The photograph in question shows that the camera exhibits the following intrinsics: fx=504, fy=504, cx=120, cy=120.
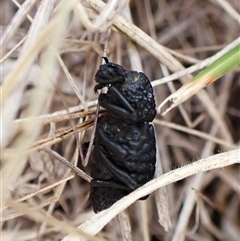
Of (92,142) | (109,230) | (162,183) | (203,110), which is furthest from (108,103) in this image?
(203,110)

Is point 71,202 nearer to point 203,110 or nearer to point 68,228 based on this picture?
point 203,110

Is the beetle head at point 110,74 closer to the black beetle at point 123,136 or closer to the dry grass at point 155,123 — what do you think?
the black beetle at point 123,136

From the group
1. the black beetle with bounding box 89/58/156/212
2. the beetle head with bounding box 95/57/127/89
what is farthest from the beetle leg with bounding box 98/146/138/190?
the beetle head with bounding box 95/57/127/89

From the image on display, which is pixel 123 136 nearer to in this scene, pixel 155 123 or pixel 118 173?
pixel 118 173

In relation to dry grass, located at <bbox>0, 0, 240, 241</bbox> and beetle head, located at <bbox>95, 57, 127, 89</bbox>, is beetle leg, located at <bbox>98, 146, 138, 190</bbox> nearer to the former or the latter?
dry grass, located at <bbox>0, 0, 240, 241</bbox>

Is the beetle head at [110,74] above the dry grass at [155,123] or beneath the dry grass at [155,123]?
above

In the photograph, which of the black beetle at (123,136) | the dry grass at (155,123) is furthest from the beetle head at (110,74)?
the dry grass at (155,123)

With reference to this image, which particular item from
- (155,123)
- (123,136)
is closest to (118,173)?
(123,136)
